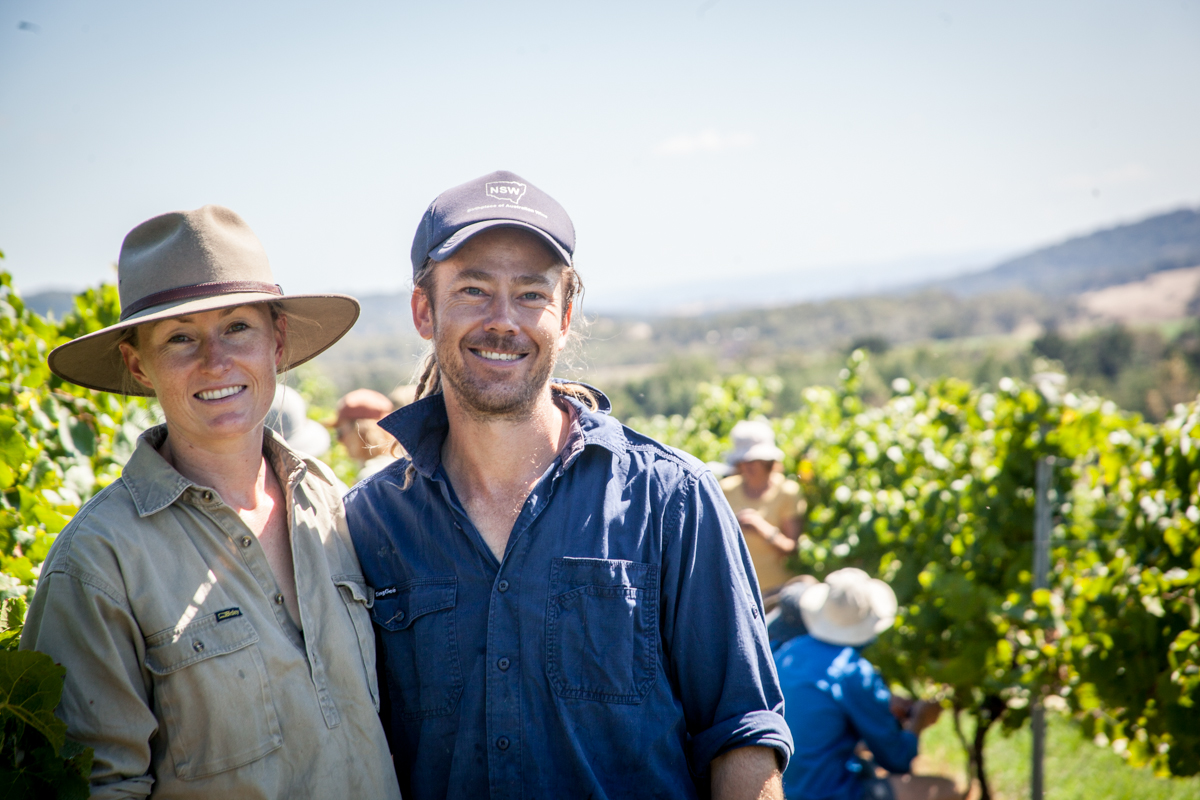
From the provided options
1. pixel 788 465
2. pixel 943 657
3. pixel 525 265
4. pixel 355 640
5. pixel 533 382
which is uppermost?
pixel 525 265

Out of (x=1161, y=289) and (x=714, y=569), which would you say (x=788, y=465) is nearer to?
(x=714, y=569)

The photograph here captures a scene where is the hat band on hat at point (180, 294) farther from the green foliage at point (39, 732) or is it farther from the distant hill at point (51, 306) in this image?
the distant hill at point (51, 306)

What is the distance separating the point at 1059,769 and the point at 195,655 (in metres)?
6.89

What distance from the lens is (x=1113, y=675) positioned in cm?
350

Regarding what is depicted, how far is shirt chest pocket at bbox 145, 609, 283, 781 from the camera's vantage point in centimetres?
150

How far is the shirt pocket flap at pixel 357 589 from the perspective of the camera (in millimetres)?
1833

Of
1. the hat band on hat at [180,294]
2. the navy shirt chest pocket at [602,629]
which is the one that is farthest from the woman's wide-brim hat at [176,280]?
the navy shirt chest pocket at [602,629]

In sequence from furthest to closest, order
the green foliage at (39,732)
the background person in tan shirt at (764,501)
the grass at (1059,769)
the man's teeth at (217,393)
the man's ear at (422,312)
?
the grass at (1059,769) < the background person in tan shirt at (764,501) < the man's ear at (422,312) < the man's teeth at (217,393) < the green foliage at (39,732)

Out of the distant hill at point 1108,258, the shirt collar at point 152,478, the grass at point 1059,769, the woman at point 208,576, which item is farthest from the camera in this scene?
the distant hill at point 1108,258

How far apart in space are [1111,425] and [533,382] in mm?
3449

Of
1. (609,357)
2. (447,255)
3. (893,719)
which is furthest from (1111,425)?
(609,357)

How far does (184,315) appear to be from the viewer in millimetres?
1690

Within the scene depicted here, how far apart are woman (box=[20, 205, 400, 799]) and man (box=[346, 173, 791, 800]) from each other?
14 cm

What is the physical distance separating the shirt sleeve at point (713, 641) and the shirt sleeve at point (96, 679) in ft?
3.24
